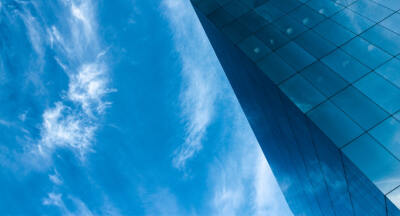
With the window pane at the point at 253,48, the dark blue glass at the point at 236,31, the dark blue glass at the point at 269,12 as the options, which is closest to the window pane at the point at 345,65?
the window pane at the point at 253,48

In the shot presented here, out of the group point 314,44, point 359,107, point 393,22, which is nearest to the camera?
point 359,107

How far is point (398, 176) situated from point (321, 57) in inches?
264

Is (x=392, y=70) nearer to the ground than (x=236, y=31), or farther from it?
nearer to the ground

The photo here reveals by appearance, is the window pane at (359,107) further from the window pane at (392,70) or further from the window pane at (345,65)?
the window pane at (392,70)

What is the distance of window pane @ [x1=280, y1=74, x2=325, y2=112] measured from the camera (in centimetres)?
1195

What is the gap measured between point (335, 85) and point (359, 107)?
62.7 inches

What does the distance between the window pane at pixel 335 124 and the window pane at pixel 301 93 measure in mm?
371

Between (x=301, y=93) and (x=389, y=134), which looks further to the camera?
(x=301, y=93)

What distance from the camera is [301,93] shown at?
12.5 metres

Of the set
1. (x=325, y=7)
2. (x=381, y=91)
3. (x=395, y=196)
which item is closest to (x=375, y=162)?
(x=395, y=196)

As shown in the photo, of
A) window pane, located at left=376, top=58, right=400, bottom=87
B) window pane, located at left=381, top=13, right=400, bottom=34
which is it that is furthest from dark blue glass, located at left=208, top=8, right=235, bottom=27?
window pane, located at left=376, top=58, right=400, bottom=87

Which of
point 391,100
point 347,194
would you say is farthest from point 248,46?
point 347,194

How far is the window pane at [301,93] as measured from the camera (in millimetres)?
11953

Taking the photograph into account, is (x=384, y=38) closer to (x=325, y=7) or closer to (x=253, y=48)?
(x=325, y=7)
